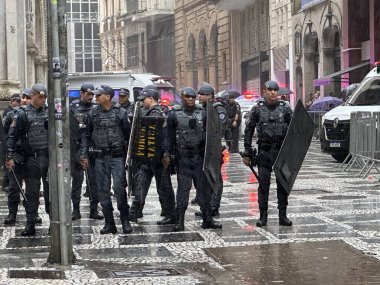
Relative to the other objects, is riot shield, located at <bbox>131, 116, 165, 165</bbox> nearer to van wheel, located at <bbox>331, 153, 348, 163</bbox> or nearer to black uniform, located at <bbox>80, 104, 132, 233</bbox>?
black uniform, located at <bbox>80, 104, 132, 233</bbox>

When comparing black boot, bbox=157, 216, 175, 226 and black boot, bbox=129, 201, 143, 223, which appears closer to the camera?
→ black boot, bbox=157, 216, 175, 226

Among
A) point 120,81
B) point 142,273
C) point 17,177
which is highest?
point 120,81

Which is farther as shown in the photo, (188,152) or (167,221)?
(167,221)

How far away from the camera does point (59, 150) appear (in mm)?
9641

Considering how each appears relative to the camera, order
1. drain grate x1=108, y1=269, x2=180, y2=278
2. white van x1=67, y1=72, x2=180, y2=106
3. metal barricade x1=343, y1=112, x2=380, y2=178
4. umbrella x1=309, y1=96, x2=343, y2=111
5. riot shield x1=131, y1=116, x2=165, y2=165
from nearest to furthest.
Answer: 1. drain grate x1=108, y1=269, x2=180, y2=278
2. riot shield x1=131, y1=116, x2=165, y2=165
3. metal barricade x1=343, y1=112, x2=380, y2=178
4. umbrella x1=309, y1=96, x2=343, y2=111
5. white van x1=67, y1=72, x2=180, y2=106

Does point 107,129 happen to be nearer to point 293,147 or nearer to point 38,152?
point 38,152

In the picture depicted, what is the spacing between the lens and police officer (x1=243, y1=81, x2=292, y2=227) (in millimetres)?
12164

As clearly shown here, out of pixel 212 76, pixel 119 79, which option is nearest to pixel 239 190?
pixel 119 79

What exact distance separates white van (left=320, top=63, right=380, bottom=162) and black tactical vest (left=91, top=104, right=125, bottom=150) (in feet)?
36.8

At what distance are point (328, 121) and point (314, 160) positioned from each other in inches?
80.0

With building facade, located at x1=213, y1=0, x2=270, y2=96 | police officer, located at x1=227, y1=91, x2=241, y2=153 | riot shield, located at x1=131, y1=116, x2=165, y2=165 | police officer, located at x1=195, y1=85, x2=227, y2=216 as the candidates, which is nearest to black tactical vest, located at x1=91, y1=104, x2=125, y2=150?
riot shield, located at x1=131, y1=116, x2=165, y2=165

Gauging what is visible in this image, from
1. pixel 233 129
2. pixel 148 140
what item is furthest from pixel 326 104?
pixel 148 140

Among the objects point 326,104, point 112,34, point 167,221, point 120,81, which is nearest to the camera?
point 167,221

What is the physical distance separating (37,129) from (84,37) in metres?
85.3
